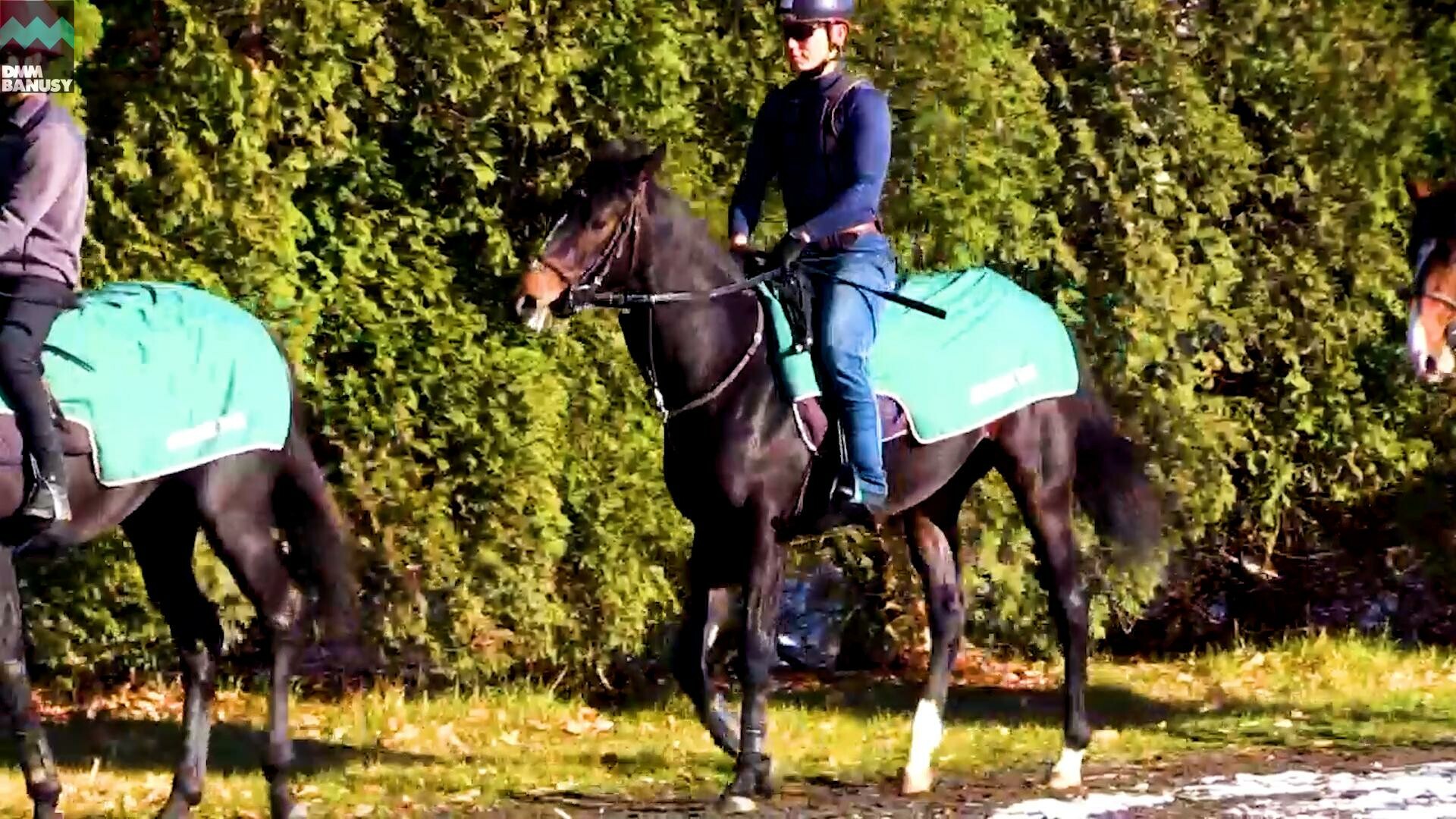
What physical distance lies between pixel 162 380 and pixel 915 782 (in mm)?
3276

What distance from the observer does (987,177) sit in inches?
435

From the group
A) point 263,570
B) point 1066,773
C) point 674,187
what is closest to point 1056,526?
point 1066,773

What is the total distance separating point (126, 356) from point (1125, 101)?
6311mm

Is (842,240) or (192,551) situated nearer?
(192,551)

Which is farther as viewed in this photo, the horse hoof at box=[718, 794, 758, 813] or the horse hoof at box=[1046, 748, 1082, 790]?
the horse hoof at box=[1046, 748, 1082, 790]

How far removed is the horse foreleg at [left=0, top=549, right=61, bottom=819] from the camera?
22.3ft

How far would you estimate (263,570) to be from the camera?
7.50 m

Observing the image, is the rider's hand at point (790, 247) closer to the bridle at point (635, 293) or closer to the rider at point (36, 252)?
the bridle at point (635, 293)

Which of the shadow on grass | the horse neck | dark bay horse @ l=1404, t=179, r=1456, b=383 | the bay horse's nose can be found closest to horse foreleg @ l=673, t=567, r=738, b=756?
the horse neck

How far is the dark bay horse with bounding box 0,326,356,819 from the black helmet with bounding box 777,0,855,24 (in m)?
2.32

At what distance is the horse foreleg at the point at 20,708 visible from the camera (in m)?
6.79

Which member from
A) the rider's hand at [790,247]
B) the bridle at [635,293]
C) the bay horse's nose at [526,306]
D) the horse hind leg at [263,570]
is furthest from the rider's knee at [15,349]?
the rider's hand at [790,247]

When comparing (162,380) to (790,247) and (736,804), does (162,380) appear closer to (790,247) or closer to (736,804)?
(790,247)

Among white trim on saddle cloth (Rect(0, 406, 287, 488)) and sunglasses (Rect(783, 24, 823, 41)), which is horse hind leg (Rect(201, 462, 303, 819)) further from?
sunglasses (Rect(783, 24, 823, 41))
